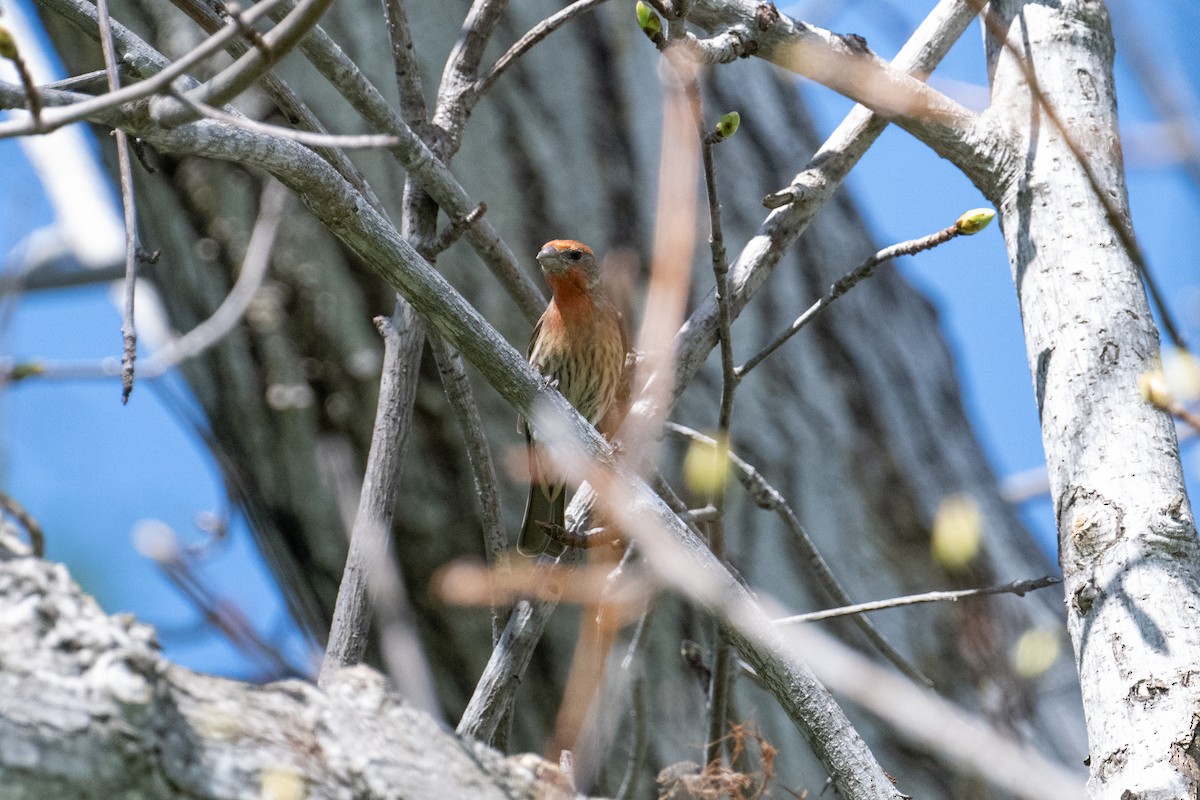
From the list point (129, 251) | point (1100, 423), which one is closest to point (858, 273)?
point (1100, 423)

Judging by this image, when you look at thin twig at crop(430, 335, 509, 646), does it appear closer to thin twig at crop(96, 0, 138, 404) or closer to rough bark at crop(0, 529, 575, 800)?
thin twig at crop(96, 0, 138, 404)

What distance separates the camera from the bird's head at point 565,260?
220 inches

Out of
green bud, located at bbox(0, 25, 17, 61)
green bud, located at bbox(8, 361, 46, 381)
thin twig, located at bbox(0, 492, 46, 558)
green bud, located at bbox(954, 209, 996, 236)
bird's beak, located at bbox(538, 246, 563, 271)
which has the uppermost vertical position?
bird's beak, located at bbox(538, 246, 563, 271)

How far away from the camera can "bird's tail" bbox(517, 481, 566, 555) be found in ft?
18.7

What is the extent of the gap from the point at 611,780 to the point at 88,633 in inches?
155

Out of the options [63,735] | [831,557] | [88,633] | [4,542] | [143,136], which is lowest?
[63,735]

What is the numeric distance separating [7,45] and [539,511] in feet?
13.7

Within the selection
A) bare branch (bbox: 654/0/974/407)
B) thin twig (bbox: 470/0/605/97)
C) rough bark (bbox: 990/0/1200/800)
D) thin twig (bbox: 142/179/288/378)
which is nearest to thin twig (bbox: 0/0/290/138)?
rough bark (bbox: 990/0/1200/800)

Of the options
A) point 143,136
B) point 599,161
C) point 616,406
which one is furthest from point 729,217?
point 143,136

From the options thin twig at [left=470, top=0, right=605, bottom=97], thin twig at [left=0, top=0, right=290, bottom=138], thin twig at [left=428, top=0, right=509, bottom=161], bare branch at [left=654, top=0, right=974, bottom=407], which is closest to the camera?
thin twig at [left=0, top=0, right=290, bottom=138]

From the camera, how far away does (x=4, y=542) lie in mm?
1729

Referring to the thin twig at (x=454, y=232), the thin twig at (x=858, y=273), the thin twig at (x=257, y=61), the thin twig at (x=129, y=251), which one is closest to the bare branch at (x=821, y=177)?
the thin twig at (x=858, y=273)

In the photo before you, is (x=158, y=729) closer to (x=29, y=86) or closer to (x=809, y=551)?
(x=29, y=86)

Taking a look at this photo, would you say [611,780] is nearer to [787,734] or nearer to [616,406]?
[787,734]
